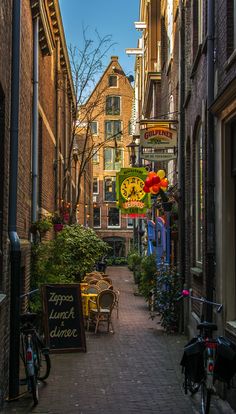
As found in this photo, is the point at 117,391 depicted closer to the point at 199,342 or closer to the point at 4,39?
the point at 199,342

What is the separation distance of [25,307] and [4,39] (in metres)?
5.95

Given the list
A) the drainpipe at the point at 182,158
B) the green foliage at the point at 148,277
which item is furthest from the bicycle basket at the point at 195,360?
the green foliage at the point at 148,277

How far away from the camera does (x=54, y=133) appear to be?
66.6 ft

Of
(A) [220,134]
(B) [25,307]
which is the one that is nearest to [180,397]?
(A) [220,134]

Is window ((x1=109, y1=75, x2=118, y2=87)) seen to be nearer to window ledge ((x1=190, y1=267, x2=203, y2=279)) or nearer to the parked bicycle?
window ledge ((x1=190, y1=267, x2=203, y2=279))

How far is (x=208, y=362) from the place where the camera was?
7.12 metres

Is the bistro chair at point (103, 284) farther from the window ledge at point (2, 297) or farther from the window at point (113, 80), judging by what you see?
the window at point (113, 80)

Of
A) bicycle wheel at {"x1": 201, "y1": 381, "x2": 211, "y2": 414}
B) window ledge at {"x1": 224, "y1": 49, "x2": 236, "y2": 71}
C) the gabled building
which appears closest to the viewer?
bicycle wheel at {"x1": 201, "y1": 381, "x2": 211, "y2": 414}

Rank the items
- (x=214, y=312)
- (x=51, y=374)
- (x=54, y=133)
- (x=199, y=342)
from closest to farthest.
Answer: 1. (x=199, y=342)
2. (x=214, y=312)
3. (x=51, y=374)
4. (x=54, y=133)

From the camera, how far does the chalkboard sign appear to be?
449 inches

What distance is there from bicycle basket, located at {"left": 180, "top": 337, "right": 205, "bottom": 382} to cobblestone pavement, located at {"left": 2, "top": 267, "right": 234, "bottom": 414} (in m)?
0.53

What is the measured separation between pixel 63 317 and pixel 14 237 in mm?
3571

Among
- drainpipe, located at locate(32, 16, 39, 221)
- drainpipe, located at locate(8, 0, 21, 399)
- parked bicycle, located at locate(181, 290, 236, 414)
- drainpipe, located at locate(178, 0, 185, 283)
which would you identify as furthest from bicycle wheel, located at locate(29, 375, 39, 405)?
drainpipe, located at locate(178, 0, 185, 283)

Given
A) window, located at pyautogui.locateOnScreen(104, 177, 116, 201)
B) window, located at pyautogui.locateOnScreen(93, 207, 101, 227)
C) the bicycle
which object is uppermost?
window, located at pyautogui.locateOnScreen(104, 177, 116, 201)
